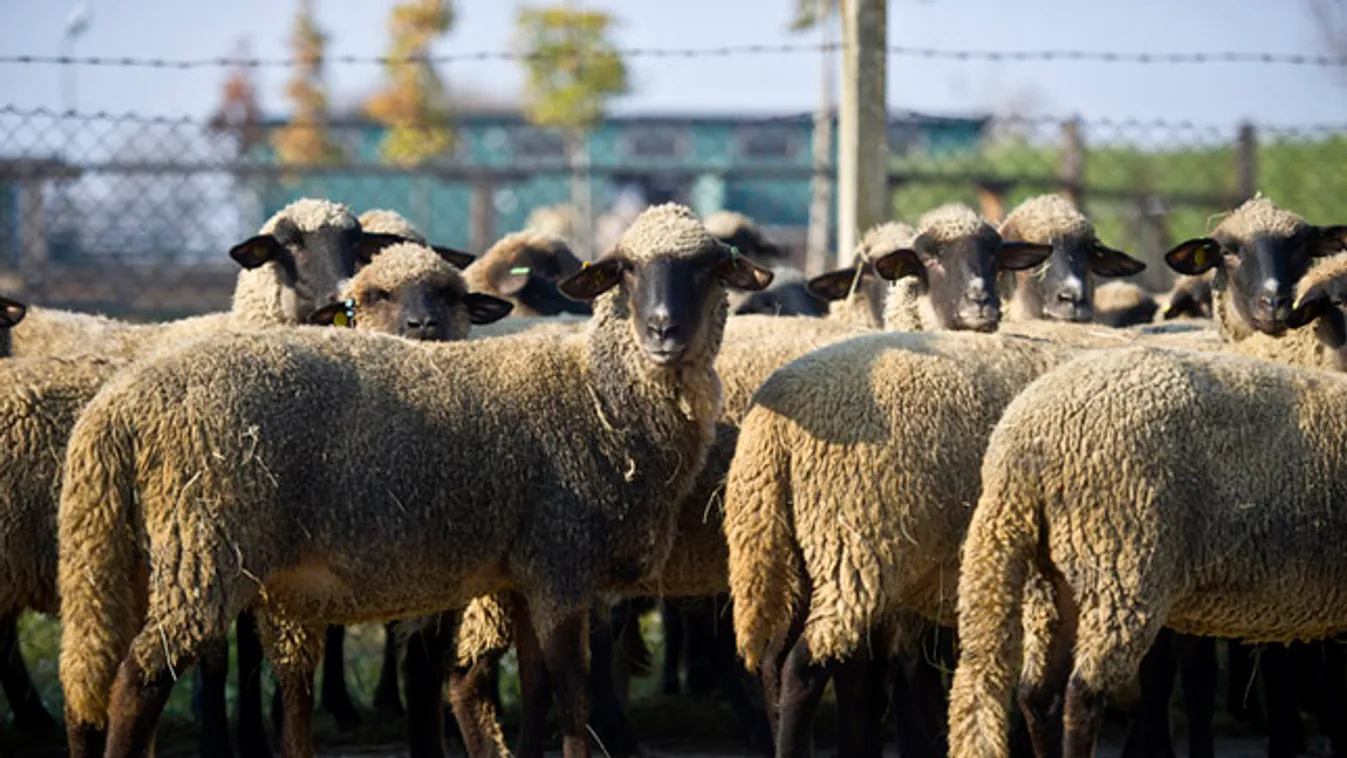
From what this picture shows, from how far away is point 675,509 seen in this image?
5.70 metres

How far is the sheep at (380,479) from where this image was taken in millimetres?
4898

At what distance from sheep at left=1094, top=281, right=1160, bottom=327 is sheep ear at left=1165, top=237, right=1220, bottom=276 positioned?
6.10ft

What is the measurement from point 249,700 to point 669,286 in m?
2.13

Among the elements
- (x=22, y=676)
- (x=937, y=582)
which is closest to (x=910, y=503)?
(x=937, y=582)

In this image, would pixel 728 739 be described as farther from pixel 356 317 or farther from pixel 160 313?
pixel 160 313

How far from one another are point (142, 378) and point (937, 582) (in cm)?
241

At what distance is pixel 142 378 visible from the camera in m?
5.00

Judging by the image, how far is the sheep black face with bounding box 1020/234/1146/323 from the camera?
788cm

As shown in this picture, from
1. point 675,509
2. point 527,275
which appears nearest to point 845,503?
point 675,509

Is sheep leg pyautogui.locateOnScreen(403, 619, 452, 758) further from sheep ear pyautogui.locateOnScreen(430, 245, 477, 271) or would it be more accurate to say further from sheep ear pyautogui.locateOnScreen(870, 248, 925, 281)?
sheep ear pyautogui.locateOnScreen(430, 245, 477, 271)

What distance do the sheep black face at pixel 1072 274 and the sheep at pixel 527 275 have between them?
221cm

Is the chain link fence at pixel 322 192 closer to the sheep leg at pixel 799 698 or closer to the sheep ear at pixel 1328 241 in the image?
the sheep ear at pixel 1328 241

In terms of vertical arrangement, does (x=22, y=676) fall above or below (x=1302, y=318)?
below

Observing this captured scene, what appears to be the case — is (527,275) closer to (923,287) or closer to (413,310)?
(413,310)
